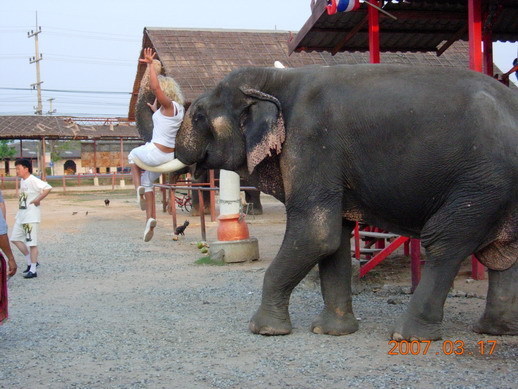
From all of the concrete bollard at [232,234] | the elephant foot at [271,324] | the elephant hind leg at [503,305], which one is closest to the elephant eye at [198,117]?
the elephant foot at [271,324]

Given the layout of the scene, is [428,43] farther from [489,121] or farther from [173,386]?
[173,386]

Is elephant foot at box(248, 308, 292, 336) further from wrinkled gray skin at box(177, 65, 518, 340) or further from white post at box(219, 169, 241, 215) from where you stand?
white post at box(219, 169, 241, 215)

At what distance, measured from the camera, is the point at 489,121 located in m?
5.07

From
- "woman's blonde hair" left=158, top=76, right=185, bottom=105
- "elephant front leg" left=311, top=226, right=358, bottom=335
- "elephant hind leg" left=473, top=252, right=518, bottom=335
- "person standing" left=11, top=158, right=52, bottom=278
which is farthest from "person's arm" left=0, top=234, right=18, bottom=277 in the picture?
"elephant hind leg" left=473, top=252, right=518, bottom=335

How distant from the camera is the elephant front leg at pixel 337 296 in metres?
5.95

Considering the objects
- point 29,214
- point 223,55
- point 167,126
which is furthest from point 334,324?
point 223,55

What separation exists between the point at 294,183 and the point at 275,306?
1.07m

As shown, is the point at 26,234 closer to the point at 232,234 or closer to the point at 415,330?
the point at 232,234

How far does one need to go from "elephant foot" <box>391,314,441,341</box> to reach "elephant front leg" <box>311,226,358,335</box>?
0.65m

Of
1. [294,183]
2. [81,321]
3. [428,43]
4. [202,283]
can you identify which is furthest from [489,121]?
[428,43]

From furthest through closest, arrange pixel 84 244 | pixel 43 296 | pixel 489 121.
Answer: pixel 84 244, pixel 43 296, pixel 489 121

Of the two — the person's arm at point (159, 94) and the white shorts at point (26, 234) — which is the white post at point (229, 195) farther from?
the person's arm at point (159, 94)

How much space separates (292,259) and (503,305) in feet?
5.61

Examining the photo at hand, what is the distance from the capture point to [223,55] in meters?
20.1
